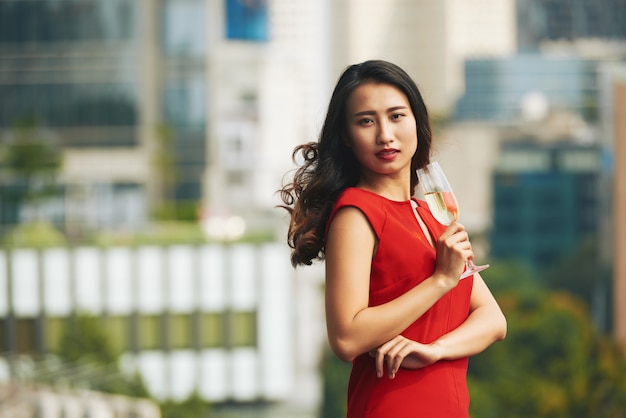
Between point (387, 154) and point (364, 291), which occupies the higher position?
point (387, 154)

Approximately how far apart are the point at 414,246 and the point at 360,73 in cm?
37

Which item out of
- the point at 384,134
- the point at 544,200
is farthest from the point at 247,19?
the point at 384,134

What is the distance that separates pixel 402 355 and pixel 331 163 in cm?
46

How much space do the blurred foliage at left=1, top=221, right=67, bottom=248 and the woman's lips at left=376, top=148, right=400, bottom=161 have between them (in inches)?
2033

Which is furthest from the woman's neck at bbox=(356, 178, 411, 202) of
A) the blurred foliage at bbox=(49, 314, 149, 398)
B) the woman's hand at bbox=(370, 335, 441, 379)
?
the blurred foliage at bbox=(49, 314, 149, 398)

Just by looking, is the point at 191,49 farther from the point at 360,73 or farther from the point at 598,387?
the point at 360,73

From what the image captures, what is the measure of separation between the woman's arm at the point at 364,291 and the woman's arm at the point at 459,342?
0.03 metres

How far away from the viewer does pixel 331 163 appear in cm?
251

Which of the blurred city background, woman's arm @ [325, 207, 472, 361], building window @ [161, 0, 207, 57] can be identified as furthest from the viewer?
building window @ [161, 0, 207, 57]

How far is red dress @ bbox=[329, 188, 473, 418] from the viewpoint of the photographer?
2.34m

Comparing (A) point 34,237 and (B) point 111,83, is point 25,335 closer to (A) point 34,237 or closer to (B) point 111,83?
(A) point 34,237

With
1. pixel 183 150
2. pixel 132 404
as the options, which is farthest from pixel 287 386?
pixel 132 404

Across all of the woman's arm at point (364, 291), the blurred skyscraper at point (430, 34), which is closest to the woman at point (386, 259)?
the woman's arm at point (364, 291)

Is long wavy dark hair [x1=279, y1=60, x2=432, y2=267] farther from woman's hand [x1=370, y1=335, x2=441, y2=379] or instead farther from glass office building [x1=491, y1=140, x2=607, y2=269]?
glass office building [x1=491, y1=140, x2=607, y2=269]
